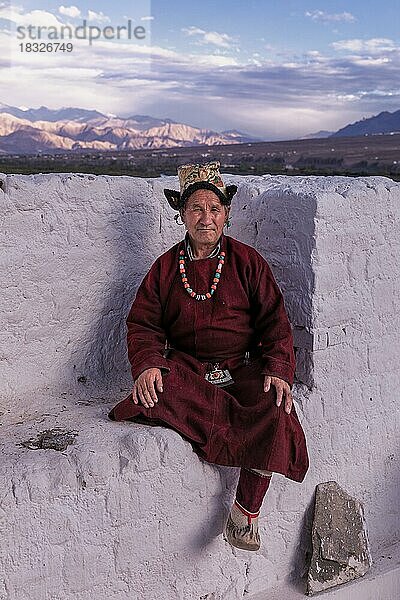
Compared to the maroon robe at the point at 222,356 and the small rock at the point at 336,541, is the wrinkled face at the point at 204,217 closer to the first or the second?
the maroon robe at the point at 222,356

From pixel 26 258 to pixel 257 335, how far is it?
81 centimetres

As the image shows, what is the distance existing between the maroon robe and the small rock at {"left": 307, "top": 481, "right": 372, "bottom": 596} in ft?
1.38

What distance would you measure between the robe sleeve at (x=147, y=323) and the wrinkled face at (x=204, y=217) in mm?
183

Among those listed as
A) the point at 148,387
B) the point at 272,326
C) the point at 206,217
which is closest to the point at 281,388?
the point at 272,326

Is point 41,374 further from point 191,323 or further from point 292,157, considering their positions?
point 292,157

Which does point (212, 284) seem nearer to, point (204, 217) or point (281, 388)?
point (204, 217)

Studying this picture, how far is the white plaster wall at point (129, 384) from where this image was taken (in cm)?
216

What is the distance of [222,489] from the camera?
2.47m

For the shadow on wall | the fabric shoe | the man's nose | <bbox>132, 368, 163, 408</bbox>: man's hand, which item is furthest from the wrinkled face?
the fabric shoe

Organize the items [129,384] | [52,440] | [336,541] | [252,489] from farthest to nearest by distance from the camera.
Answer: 1. [129,384]
2. [336,541]
3. [252,489]
4. [52,440]

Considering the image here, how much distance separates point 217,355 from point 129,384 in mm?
480

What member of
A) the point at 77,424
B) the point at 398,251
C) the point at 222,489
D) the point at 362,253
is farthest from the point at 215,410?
the point at 398,251

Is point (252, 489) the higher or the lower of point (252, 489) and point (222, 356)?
the lower

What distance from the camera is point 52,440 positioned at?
2.26 metres
